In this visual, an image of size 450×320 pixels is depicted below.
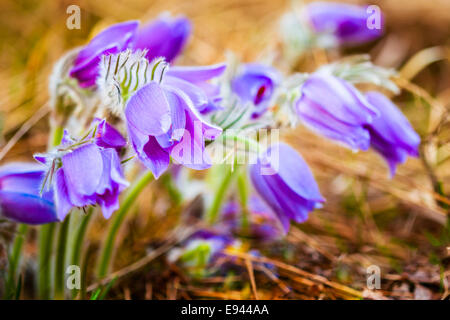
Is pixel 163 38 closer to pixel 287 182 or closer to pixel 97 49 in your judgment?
pixel 97 49

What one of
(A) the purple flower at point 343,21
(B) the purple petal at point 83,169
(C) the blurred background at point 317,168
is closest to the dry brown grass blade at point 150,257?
(C) the blurred background at point 317,168

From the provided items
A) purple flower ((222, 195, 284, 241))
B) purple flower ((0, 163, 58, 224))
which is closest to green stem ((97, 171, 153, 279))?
purple flower ((0, 163, 58, 224))

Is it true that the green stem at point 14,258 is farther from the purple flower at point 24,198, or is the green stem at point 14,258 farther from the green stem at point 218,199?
the green stem at point 218,199

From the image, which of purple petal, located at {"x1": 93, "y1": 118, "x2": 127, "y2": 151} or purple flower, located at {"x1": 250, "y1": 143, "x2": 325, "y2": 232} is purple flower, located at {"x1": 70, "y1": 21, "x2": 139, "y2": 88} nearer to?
purple petal, located at {"x1": 93, "y1": 118, "x2": 127, "y2": 151}

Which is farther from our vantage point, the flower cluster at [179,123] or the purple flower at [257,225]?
the purple flower at [257,225]

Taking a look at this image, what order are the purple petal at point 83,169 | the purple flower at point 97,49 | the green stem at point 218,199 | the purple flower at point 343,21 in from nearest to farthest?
the purple petal at point 83,169
the purple flower at point 97,49
the green stem at point 218,199
the purple flower at point 343,21

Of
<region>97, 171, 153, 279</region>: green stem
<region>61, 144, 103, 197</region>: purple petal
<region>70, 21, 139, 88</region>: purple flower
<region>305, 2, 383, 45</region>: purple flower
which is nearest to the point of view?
<region>61, 144, 103, 197</region>: purple petal

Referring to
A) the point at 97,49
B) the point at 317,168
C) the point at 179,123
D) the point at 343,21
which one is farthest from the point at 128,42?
the point at 317,168

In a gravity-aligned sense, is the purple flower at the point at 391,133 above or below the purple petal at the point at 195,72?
below
